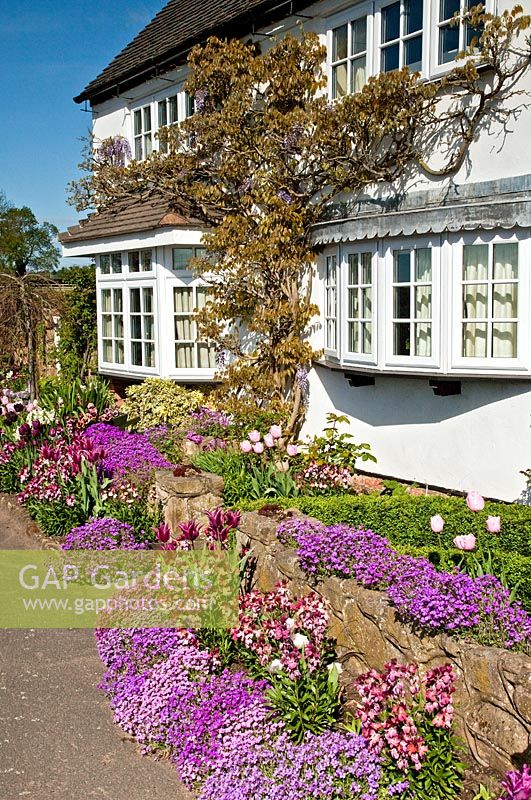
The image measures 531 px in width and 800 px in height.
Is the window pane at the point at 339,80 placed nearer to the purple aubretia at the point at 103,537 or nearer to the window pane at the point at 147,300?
the window pane at the point at 147,300

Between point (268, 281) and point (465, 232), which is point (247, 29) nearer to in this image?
point (268, 281)

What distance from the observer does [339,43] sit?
1069 cm

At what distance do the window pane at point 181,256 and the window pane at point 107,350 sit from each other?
2794 millimetres

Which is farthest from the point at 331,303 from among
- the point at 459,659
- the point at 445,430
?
the point at 459,659

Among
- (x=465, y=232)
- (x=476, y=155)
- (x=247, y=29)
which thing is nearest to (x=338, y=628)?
(x=465, y=232)

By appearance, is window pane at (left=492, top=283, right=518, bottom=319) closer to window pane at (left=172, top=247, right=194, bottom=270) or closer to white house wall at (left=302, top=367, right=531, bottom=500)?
white house wall at (left=302, top=367, right=531, bottom=500)

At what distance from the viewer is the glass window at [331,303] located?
35.4 ft

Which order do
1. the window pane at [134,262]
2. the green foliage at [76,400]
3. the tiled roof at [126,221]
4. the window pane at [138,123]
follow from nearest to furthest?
the tiled roof at [126,221] → the green foliage at [76,400] → the window pane at [134,262] → the window pane at [138,123]

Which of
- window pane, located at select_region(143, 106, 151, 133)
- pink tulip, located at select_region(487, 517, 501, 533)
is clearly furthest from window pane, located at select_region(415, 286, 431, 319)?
window pane, located at select_region(143, 106, 151, 133)

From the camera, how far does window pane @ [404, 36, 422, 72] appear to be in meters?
9.47

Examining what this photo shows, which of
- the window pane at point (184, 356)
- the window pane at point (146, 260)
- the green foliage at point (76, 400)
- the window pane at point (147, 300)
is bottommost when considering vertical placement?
the green foliage at point (76, 400)

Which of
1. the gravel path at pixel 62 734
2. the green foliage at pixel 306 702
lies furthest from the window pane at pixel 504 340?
the gravel path at pixel 62 734

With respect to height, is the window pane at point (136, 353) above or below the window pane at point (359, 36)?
below

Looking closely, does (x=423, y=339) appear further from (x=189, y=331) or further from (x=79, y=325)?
(x=79, y=325)
